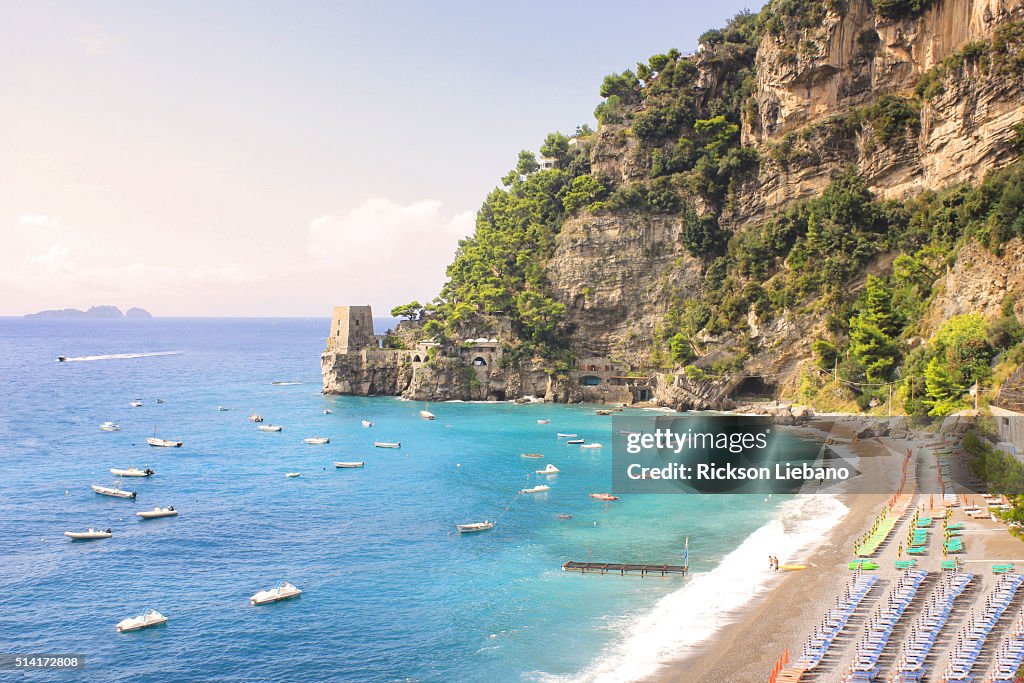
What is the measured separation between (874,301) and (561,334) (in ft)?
127

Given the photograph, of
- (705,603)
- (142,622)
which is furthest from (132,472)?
(705,603)

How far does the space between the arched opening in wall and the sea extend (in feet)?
80.8

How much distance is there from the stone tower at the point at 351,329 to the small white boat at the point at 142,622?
241ft

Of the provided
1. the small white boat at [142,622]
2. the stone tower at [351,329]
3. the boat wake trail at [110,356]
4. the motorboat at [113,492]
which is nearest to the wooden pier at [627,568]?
the small white boat at [142,622]

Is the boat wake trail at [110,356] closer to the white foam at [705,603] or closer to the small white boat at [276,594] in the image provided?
the small white boat at [276,594]

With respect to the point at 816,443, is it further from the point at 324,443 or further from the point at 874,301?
the point at 324,443

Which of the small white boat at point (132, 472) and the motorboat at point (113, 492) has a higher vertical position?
the small white boat at point (132, 472)

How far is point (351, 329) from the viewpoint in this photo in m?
108

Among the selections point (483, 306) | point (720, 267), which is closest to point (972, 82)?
point (720, 267)

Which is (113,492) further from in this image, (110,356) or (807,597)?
(110,356)

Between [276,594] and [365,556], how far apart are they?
6991mm

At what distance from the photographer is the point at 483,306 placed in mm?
107188

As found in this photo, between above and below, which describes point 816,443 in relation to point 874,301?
below

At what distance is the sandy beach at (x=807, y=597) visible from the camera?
31344mm
